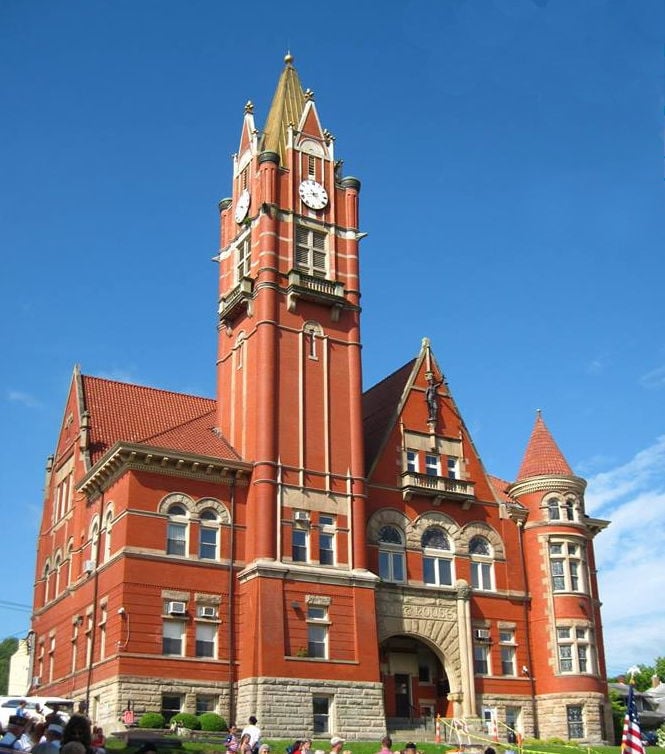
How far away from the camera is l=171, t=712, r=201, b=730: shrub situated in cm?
4134

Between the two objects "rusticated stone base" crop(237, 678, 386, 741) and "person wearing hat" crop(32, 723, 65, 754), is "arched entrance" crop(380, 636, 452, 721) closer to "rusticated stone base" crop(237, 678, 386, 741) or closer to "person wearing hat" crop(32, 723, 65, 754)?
"rusticated stone base" crop(237, 678, 386, 741)

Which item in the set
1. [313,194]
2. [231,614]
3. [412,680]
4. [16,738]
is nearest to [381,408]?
[313,194]

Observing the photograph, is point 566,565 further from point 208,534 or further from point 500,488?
point 208,534

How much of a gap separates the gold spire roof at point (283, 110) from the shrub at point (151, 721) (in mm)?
29069

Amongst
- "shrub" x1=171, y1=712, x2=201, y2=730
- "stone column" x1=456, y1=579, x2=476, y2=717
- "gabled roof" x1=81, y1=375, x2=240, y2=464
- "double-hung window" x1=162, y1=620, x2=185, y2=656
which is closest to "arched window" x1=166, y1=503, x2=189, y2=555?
"double-hung window" x1=162, y1=620, x2=185, y2=656

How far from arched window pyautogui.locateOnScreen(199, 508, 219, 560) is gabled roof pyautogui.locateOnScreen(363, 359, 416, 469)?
30.3 feet

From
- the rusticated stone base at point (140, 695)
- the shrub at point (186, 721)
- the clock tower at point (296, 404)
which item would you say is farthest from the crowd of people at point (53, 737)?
the clock tower at point (296, 404)

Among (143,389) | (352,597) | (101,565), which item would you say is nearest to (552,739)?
(352,597)

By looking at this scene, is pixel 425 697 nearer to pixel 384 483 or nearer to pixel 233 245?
pixel 384 483

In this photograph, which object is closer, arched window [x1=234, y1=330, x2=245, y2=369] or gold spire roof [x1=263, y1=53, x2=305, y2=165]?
arched window [x1=234, y1=330, x2=245, y2=369]

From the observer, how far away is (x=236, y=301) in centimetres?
5275

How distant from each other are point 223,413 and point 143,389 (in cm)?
623

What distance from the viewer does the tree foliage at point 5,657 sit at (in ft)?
443

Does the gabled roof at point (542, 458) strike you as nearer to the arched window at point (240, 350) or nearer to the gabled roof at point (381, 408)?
the gabled roof at point (381, 408)
